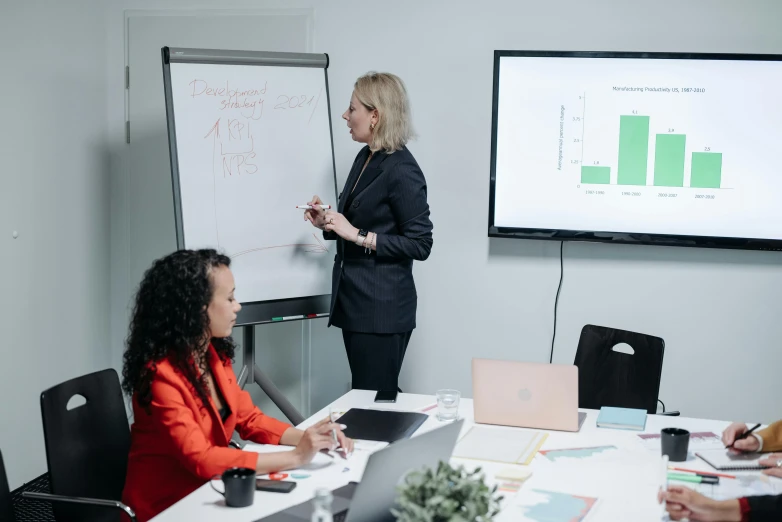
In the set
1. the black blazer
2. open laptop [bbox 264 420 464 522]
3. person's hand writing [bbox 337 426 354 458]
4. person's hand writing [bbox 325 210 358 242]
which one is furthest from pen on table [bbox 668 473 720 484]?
person's hand writing [bbox 325 210 358 242]

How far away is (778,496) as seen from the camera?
1.53 m

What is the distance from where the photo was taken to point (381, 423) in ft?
6.86

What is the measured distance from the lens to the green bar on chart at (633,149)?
3.53m

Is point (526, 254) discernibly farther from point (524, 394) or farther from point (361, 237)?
point (524, 394)

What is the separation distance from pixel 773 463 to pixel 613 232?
1.87 meters

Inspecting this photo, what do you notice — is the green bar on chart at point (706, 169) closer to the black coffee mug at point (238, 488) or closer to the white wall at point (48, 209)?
the black coffee mug at point (238, 488)

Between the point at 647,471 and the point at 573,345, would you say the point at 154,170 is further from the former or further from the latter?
the point at 647,471

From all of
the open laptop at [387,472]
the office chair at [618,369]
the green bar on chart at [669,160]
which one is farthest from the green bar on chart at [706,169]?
the open laptop at [387,472]

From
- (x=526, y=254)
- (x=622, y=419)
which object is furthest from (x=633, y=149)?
(x=622, y=419)

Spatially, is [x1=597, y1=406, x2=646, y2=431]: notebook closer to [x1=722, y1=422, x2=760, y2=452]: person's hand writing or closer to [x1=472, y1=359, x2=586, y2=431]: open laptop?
[x1=472, y1=359, x2=586, y2=431]: open laptop

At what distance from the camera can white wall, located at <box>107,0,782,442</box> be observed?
3.57 metres

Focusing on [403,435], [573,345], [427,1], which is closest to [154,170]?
[427,1]

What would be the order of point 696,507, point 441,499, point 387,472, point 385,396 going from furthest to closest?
1. point 385,396
2. point 696,507
3. point 387,472
4. point 441,499

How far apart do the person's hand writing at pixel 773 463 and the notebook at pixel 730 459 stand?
0.01 m
